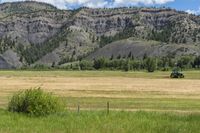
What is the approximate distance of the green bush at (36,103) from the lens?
2814 cm

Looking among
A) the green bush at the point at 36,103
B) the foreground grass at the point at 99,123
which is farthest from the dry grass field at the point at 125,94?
the foreground grass at the point at 99,123

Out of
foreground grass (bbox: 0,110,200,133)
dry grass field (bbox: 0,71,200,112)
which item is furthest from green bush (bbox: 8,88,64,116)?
dry grass field (bbox: 0,71,200,112)

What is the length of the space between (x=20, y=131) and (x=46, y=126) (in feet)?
6.07

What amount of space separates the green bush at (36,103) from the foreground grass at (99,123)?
0.69m

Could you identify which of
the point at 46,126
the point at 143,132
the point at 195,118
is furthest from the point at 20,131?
the point at 195,118

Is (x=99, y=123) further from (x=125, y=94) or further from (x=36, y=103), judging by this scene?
(x=125, y=94)

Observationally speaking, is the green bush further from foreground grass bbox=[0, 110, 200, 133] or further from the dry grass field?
the dry grass field

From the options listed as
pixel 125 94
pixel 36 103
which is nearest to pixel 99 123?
pixel 36 103

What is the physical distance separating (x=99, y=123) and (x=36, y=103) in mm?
4319

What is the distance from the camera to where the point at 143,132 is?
2347cm

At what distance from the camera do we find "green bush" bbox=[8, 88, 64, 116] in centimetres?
2814

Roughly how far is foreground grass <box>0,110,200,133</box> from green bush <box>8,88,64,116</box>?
0.69 m

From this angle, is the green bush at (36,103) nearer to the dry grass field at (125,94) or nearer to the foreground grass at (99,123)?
the foreground grass at (99,123)

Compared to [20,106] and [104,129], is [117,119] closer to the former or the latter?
[104,129]
